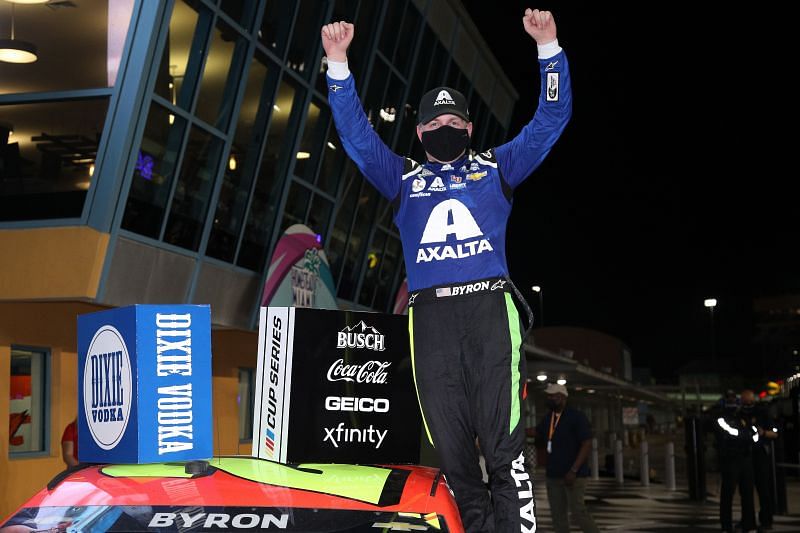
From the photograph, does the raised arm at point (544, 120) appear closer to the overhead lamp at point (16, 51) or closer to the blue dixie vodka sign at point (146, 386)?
the blue dixie vodka sign at point (146, 386)

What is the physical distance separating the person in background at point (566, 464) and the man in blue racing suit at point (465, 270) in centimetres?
904

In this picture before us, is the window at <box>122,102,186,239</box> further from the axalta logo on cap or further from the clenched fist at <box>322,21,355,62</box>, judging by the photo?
the axalta logo on cap

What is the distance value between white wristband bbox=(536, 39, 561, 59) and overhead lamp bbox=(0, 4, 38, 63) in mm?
12894

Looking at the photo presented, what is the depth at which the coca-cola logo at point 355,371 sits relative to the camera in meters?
4.09

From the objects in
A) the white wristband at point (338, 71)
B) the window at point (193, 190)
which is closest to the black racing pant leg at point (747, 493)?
the window at point (193, 190)

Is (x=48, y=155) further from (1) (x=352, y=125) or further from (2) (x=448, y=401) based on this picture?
(2) (x=448, y=401)

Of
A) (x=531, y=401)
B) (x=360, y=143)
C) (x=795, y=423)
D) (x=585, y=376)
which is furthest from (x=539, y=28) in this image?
(x=531, y=401)

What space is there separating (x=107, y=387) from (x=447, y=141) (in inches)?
63.9

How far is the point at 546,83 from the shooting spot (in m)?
4.32

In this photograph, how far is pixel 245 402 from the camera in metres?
24.4

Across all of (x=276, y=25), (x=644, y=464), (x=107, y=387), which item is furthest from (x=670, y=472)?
(x=107, y=387)

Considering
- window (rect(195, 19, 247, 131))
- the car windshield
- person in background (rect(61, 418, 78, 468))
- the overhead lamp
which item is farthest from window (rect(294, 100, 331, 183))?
the car windshield

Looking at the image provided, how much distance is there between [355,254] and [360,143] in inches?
868

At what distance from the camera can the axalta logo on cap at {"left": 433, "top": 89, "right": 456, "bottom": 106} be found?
169 inches
